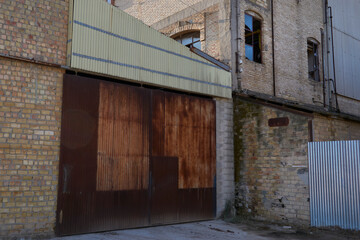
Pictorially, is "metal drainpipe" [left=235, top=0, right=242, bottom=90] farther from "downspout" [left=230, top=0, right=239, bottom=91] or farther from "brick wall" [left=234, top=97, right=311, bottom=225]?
"brick wall" [left=234, top=97, right=311, bottom=225]

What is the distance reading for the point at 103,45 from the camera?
28.9 ft

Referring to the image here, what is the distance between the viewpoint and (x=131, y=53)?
9344mm

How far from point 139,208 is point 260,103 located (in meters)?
4.95

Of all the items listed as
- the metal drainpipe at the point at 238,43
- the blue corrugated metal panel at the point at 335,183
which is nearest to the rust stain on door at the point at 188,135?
the metal drainpipe at the point at 238,43

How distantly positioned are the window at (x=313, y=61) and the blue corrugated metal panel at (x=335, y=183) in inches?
292

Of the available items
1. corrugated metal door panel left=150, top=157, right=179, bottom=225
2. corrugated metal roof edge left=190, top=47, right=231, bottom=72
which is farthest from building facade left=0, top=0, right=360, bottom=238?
corrugated metal door panel left=150, top=157, right=179, bottom=225

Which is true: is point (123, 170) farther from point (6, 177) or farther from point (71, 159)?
point (6, 177)

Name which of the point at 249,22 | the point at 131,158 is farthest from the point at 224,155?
the point at 249,22

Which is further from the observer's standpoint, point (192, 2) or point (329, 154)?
point (192, 2)

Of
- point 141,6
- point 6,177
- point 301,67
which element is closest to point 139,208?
point 6,177

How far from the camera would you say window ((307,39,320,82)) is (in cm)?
1598

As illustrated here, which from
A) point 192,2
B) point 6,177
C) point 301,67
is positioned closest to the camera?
point 6,177

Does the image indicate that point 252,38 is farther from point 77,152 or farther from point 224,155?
point 77,152

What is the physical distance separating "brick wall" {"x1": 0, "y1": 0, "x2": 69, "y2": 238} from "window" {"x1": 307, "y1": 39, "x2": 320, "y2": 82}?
11.9 m
